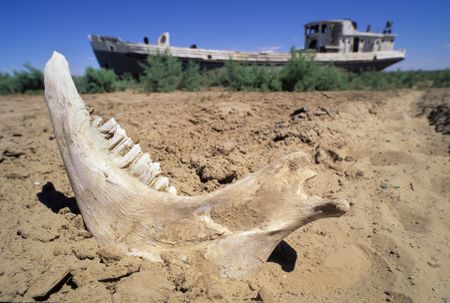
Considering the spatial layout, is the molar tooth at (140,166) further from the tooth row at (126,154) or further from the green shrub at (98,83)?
the green shrub at (98,83)

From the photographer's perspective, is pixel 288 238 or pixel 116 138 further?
pixel 288 238

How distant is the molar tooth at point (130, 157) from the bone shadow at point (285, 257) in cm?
119

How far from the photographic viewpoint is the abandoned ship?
14055 millimetres

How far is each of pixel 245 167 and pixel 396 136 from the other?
117 inches

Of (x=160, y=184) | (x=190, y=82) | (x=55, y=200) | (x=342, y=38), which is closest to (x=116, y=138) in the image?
(x=160, y=184)

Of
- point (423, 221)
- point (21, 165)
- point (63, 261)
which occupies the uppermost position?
point (21, 165)

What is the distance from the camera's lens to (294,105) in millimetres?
4973

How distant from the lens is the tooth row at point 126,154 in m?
1.83

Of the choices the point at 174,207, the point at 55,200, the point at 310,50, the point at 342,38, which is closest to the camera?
the point at 174,207

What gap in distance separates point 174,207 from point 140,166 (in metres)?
0.39

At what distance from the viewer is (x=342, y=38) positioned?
61.6 feet

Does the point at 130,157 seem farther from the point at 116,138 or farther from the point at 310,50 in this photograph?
the point at 310,50

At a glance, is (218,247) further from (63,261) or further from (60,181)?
(60,181)

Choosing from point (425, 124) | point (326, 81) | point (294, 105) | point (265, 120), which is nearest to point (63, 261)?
point (265, 120)
